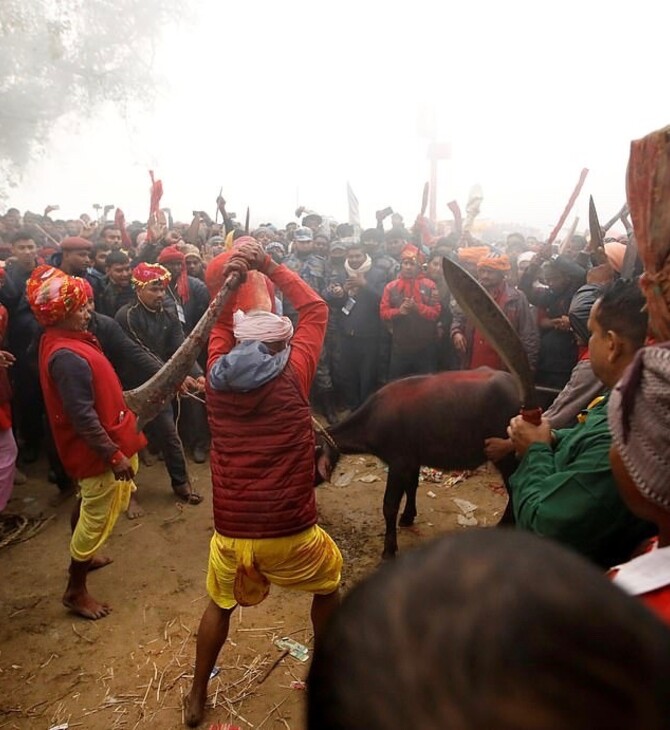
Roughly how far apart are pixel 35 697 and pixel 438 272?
590 centimetres

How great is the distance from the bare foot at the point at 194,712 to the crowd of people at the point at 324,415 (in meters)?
0.01

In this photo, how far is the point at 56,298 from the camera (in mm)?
3389

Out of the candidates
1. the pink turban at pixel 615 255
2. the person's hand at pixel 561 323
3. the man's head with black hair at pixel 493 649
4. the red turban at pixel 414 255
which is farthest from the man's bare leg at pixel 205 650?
the red turban at pixel 414 255

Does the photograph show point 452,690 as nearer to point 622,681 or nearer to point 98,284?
point 622,681

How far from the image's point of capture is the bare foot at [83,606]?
12.3ft

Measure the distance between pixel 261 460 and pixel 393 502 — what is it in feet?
6.50

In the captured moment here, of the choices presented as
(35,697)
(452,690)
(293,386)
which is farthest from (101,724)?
(452,690)

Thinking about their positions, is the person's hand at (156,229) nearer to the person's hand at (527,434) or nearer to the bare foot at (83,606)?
the bare foot at (83,606)

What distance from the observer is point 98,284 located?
6.44m

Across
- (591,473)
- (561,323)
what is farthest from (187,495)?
(591,473)

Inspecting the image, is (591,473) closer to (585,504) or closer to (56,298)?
(585,504)

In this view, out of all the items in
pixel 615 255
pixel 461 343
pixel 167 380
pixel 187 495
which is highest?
pixel 615 255

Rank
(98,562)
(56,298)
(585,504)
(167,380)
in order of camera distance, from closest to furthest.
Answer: (585,504)
(167,380)
(56,298)
(98,562)

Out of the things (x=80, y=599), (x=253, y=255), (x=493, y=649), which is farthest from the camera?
(x=80, y=599)
